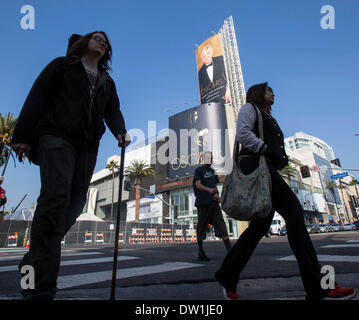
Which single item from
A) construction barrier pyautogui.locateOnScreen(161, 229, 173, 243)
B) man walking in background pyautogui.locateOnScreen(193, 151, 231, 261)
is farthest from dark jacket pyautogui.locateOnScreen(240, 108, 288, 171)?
construction barrier pyautogui.locateOnScreen(161, 229, 173, 243)

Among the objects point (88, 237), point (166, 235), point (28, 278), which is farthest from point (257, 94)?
point (166, 235)

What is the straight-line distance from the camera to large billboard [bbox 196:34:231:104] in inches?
1866

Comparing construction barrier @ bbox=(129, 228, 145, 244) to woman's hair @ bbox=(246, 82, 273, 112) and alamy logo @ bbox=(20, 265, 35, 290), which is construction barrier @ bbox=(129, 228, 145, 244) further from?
alamy logo @ bbox=(20, 265, 35, 290)

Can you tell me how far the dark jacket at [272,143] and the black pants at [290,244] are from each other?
0.11 m

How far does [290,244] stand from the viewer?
6.15 feet

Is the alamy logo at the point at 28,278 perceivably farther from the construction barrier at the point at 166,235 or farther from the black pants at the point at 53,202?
the construction barrier at the point at 166,235

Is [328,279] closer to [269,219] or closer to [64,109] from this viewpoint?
[269,219]

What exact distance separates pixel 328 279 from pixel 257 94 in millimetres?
1616

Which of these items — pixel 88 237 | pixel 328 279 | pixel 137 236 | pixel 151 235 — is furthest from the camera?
pixel 151 235

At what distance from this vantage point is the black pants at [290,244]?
5.48 feet

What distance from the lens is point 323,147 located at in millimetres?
119438

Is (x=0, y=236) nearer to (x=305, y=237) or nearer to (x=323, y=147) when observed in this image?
(x=305, y=237)

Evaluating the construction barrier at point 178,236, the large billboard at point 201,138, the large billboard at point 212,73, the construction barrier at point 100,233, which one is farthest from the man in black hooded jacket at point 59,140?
the large billboard at point 212,73
